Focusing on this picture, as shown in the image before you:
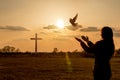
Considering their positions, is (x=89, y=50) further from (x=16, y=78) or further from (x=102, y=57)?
(x=16, y=78)

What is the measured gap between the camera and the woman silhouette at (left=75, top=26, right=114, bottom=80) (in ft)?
31.0

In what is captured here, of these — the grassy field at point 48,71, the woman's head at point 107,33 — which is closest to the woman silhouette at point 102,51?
the woman's head at point 107,33

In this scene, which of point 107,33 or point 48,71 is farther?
point 48,71

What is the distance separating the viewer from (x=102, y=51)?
9.60m

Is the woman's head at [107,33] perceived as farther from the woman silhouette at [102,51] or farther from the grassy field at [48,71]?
the grassy field at [48,71]

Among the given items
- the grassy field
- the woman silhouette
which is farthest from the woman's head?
the grassy field

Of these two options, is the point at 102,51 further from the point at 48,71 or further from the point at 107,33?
the point at 48,71

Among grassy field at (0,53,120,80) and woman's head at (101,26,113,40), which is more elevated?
woman's head at (101,26,113,40)

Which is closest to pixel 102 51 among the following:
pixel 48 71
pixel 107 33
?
pixel 107 33

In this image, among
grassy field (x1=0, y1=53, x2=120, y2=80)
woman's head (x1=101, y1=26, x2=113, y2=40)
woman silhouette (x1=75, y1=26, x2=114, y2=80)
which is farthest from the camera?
grassy field (x1=0, y1=53, x2=120, y2=80)

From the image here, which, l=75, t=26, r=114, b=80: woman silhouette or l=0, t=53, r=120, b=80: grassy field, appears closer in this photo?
l=75, t=26, r=114, b=80: woman silhouette

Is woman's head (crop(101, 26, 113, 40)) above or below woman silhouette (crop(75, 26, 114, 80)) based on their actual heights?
above

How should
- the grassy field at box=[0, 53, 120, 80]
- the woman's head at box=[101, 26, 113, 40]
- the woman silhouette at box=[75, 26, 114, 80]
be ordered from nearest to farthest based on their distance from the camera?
the woman silhouette at box=[75, 26, 114, 80] → the woman's head at box=[101, 26, 113, 40] → the grassy field at box=[0, 53, 120, 80]

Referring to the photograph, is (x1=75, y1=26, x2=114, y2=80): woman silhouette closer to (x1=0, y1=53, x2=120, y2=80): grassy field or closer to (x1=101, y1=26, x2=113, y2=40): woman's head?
(x1=101, y1=26, x2=113, y2=40): woman's head
